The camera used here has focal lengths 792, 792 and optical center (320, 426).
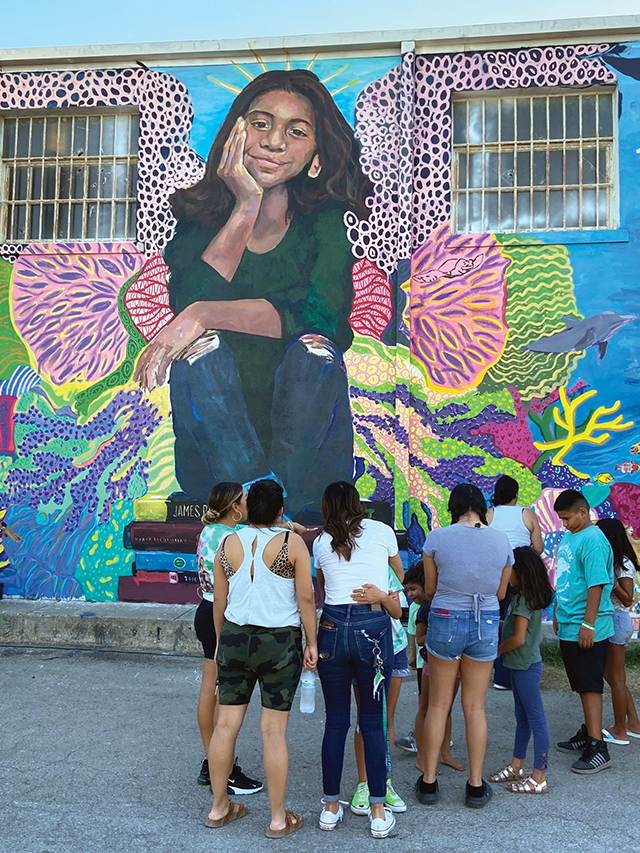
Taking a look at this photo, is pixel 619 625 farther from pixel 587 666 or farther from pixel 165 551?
pixel 165 551

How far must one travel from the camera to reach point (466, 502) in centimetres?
439

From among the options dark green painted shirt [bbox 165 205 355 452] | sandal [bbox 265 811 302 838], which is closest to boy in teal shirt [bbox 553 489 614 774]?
sandal [bbox 265 811 302 838]

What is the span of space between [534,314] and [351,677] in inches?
206

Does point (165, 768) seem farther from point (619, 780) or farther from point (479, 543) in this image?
point (619, 780)

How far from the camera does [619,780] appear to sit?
467 cm

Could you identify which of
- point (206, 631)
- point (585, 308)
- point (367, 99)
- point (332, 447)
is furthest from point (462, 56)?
point (206, 631)

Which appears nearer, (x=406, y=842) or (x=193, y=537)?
(x=406, y=842)

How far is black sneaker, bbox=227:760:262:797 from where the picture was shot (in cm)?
452

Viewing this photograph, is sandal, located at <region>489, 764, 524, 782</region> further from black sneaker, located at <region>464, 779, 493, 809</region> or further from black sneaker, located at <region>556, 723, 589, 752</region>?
black sneaker, located at <region>556, 723, 589, 752</region>

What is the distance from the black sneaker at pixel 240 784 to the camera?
14.8ft

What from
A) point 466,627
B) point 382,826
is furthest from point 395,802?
point 466,627

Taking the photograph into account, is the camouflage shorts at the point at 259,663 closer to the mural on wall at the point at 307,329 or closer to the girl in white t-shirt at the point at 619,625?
the girl in white t-shirt at the point at 619,625

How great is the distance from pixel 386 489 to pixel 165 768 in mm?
4131

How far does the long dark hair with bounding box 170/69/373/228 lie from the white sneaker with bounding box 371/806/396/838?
6176 mm
